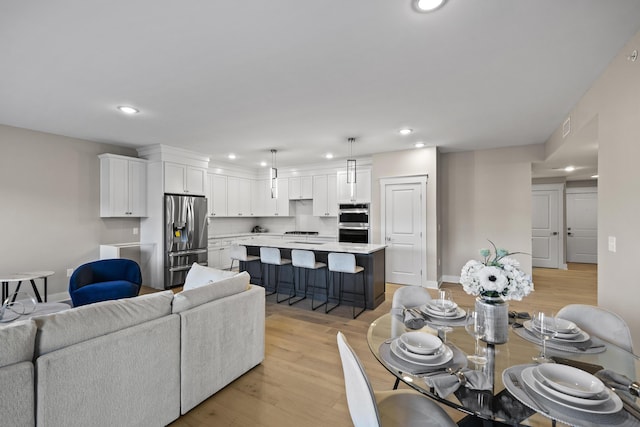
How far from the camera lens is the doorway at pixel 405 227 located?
5.52 metres

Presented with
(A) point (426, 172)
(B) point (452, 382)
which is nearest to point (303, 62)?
(B) point (452, 382)

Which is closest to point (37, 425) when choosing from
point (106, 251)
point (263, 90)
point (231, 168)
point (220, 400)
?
point (220, 400)

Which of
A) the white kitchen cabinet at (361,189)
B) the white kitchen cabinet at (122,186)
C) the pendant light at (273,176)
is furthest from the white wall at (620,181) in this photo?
the white kitchen cabinet at (122,186)

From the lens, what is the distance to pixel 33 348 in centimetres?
140

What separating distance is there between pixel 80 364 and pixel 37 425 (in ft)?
0.88

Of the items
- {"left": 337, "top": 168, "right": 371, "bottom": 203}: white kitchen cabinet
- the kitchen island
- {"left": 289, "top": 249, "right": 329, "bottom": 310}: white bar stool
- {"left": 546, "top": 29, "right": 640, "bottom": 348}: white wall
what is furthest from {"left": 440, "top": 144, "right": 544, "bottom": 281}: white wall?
{"left": 289, "top": 249, "right": 329, "bottom": 310}: white bar stool

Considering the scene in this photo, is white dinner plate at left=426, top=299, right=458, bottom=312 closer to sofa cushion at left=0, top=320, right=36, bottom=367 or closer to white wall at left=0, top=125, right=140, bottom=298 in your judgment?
sofa cushion at left=0, top=320, right=36, bottom=367

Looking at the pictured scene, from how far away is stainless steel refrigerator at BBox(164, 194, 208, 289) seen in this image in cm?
538

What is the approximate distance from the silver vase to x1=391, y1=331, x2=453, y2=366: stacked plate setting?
0.29m

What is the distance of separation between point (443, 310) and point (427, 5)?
6.30 ft

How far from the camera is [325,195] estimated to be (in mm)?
7012

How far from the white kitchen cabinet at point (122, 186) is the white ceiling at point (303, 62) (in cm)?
92

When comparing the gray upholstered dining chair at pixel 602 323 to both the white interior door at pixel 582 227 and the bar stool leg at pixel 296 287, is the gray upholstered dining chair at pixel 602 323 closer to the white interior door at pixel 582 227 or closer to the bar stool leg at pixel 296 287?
the bar stool leg at pixel 296 287

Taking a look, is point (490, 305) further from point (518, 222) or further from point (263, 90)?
point (518, 222)
